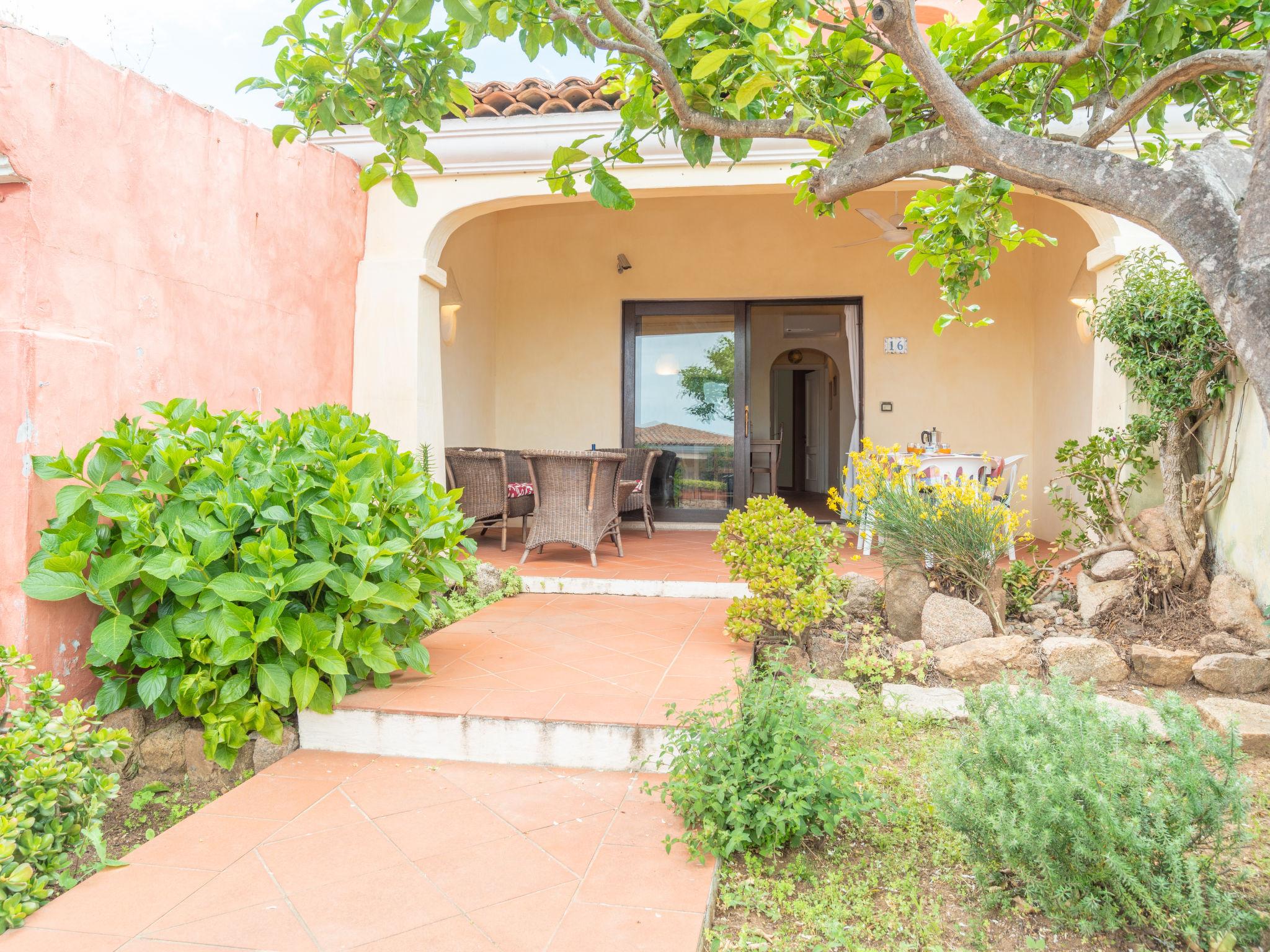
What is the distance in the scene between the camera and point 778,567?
3752 millimetres

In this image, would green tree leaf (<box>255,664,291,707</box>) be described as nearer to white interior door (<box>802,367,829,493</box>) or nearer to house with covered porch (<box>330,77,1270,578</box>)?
house with covered porch (<box>330,77,1270,578</box>)

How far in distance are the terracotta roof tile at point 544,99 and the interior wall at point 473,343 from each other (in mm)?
2227

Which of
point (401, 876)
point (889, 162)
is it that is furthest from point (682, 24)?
point (401, 876)

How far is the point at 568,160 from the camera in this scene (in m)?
2.35

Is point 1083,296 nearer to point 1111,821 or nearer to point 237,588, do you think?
point 1111,821

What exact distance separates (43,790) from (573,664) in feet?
6.22

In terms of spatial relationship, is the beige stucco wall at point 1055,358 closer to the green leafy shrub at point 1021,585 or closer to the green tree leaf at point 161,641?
the green leafy shrub at point 1021,585

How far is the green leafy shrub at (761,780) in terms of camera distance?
2.07 meters

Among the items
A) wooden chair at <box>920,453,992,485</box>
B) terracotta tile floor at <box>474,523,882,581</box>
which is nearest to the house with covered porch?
wooden chair at <box>920,453,992,485</box>

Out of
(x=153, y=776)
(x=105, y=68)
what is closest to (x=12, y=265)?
(x=105, y=68)

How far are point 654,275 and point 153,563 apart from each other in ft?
21.6

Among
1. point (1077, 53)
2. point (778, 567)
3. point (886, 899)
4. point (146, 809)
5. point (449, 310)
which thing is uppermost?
point (449, 310)

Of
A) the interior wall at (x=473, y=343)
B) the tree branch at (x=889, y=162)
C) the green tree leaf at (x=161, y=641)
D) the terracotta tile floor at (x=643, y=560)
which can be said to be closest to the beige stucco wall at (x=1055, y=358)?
the terracotta tile floor at (x=643, y=560)

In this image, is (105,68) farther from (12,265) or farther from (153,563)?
(153,563)
